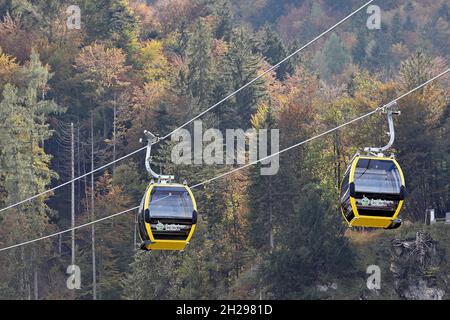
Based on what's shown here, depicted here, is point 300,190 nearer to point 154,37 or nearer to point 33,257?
point 33,257

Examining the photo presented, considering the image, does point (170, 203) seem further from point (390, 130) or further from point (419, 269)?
point (419, 269)

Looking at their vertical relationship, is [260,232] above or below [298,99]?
below

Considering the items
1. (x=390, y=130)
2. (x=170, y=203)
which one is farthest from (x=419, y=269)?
(x=390, y=130)

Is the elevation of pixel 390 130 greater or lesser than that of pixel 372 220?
greater

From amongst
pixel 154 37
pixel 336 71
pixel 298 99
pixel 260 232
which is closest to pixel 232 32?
pixel 154 37

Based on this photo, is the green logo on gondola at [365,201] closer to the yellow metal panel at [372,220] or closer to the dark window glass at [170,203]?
the yellow metal panel at [372,220]

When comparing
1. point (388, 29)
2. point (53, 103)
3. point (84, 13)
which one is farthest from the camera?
point (388, 29)

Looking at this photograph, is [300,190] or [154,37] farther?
[154,37]
